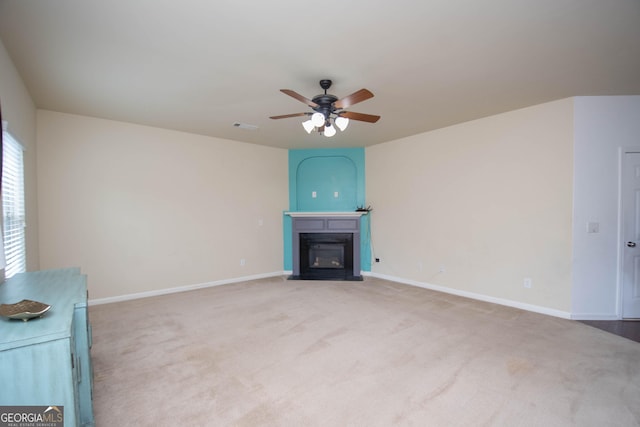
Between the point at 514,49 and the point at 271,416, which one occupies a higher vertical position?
the point at 514,49

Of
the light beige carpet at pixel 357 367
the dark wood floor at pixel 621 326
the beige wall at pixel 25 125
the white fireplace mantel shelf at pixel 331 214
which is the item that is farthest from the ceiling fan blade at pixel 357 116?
the dark wood floor at pixel 621 326

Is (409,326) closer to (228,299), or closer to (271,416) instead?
(271,416)

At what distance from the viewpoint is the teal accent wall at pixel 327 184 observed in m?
5.98

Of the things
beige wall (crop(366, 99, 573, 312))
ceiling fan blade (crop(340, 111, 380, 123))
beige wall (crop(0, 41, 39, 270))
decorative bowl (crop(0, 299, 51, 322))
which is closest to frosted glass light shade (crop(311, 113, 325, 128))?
ceiling fan blade (crop(340, 111, 380, 123))

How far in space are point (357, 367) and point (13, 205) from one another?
3.46m

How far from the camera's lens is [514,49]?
2355mm

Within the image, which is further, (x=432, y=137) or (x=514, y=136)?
(x=432, y=137)

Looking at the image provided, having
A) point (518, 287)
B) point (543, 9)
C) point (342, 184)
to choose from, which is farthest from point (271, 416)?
point (342, 184)

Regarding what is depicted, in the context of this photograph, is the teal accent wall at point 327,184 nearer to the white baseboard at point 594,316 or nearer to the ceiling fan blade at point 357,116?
the ceiling fan blade at point 357,116

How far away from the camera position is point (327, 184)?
6129 mm

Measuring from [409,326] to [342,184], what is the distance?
11.1 feet

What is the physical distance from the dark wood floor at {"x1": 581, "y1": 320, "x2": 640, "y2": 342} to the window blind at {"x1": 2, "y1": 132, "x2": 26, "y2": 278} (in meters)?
5.70

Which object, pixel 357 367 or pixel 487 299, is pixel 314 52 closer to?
pixel 357 367

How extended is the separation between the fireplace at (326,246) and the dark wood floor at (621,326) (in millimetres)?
3253
